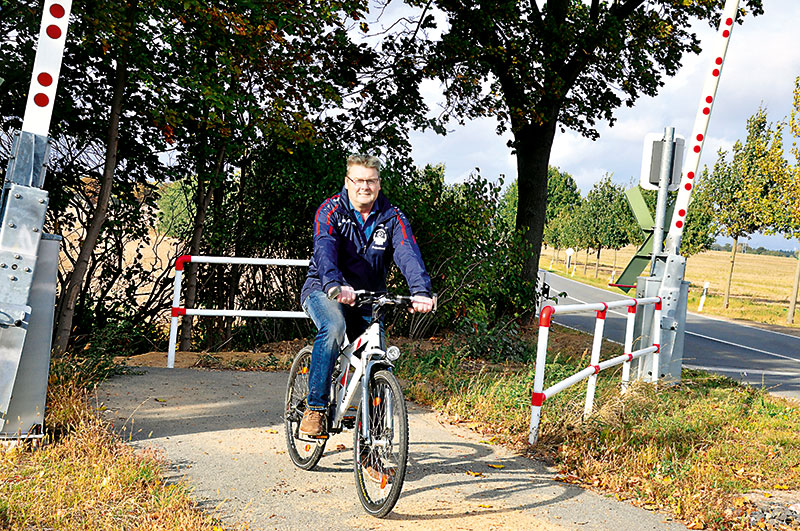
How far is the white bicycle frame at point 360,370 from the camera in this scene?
418 centimetres

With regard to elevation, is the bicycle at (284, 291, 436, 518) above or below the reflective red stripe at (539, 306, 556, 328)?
below

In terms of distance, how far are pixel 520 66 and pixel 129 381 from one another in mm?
9213

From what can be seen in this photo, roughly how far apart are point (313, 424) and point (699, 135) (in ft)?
21.7

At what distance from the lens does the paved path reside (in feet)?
13.7

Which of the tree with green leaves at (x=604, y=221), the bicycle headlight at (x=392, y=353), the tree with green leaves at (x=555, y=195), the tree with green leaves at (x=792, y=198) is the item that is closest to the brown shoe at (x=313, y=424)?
the bicycle headlight at (x=392, y=353)

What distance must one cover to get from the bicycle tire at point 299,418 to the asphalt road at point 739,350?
25.4ft

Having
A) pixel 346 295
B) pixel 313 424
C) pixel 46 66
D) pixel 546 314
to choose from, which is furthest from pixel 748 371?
pixel 46 66

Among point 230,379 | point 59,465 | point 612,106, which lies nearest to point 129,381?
point 230,379

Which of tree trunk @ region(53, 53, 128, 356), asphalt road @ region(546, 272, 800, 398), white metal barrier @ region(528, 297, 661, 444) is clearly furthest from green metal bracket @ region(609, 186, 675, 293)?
tree trunk @ region(53, 53, 128, 356)

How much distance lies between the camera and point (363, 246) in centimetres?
458

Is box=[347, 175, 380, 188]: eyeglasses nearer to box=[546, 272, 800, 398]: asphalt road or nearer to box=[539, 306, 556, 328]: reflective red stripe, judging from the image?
box=[539, 306, 556, 328]: reflective red stripe

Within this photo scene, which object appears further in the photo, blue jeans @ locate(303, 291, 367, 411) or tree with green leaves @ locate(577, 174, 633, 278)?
tree with green leaves @ locate(577, 174, 633, 278)

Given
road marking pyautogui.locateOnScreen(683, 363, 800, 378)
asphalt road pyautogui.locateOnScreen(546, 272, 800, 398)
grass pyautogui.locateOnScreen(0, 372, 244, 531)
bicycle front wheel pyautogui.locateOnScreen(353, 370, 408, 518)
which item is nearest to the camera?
grass pyautogui.locateOnScreen(0, 372, 244, 531)

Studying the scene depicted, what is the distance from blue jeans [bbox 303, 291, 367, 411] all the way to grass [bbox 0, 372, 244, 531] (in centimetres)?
94
